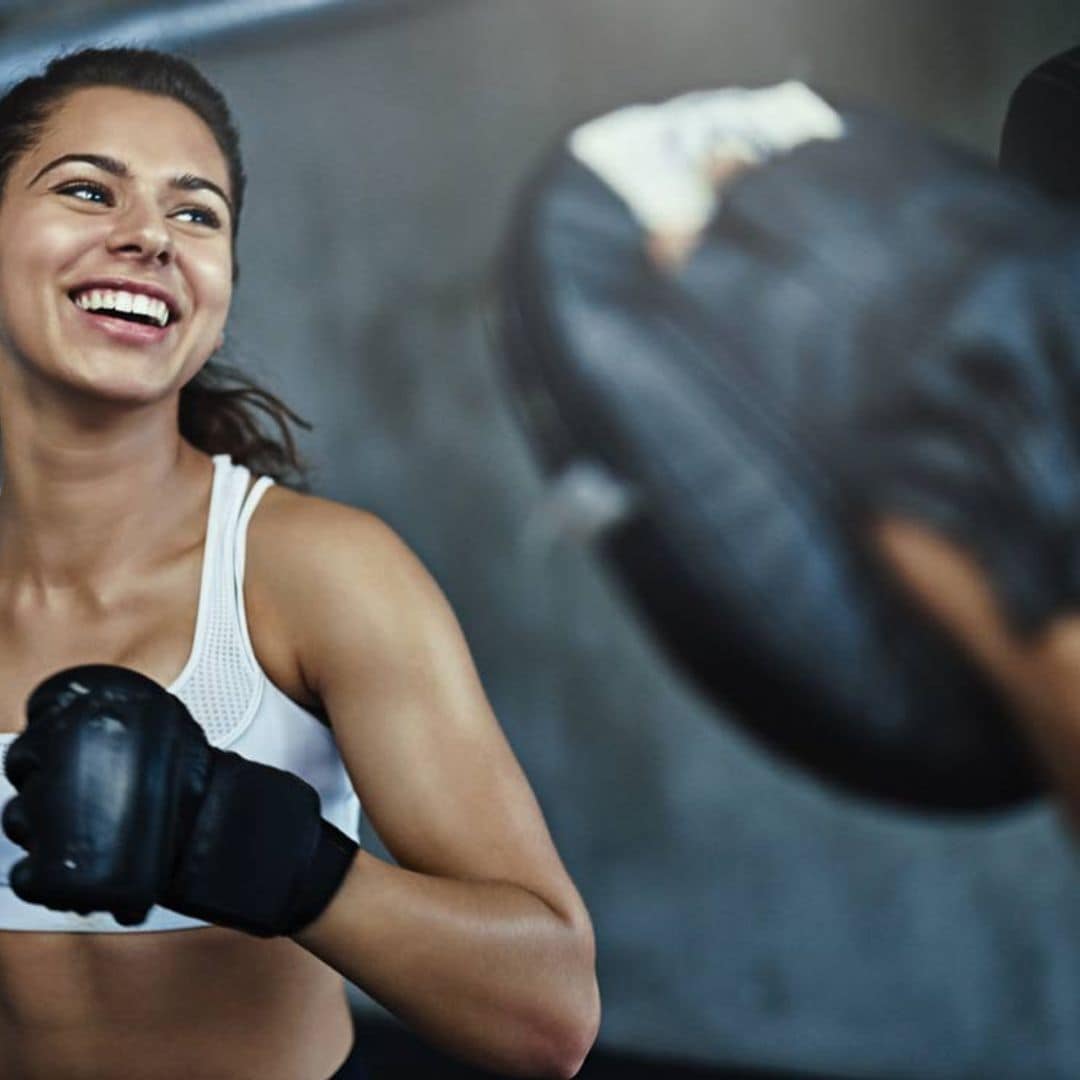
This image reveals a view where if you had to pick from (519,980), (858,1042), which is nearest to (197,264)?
(519,980)

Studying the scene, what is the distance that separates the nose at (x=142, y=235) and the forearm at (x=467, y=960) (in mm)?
490

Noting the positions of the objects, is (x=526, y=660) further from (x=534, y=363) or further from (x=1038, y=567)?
(x=1038, y=567)

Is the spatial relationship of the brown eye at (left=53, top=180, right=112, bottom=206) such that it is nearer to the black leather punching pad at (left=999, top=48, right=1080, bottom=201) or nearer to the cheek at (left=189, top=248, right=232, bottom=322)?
the cheek at (left=189, top=248, right=232, bottom=322)

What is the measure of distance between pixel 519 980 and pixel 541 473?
1.26 metres

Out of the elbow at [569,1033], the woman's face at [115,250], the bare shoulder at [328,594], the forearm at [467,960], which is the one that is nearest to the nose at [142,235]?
the woman's face at [115,250]

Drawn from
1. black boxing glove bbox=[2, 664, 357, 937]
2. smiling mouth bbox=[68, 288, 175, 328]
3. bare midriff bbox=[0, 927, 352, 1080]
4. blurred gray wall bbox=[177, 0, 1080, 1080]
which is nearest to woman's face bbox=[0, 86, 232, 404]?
smiling mouth bbox=[68, 288, 175, 328]

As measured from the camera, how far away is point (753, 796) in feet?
6.79

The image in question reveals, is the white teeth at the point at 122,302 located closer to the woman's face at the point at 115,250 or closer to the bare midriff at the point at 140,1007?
the woman's face at the point at 115,250

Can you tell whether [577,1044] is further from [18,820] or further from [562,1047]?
[18,820]

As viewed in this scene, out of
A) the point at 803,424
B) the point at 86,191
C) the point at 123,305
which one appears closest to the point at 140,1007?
the point at 123,305

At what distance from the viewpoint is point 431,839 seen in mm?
987

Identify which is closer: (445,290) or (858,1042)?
(858,1042)

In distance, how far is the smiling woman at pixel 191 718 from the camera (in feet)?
2.86

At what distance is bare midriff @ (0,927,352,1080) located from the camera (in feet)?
3.53
